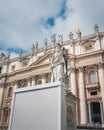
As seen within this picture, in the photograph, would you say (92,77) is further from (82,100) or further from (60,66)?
(60,66)

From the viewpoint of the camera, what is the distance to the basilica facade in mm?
21984

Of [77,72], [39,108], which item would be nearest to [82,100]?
[77,72]

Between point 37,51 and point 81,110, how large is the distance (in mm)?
13663

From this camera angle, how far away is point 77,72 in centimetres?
2467

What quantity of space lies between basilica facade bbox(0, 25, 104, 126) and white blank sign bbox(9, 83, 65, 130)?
1145 centimetres

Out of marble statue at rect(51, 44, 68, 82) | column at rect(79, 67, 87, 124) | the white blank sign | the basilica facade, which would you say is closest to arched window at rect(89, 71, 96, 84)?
the basilica facade

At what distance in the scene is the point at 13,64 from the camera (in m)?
33.3

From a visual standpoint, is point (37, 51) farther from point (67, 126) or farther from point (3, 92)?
point (67, 126)

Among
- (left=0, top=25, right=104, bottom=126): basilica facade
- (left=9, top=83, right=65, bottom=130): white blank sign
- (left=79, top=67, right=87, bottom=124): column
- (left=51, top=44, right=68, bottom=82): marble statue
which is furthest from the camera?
(left=0, top=25, right=104, bottom=126): basilica facade

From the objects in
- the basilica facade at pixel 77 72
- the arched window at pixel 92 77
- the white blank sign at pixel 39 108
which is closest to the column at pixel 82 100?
the basilica facade at pixel 77 72

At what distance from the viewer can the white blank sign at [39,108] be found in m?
6.89

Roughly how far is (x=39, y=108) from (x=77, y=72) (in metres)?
17.8

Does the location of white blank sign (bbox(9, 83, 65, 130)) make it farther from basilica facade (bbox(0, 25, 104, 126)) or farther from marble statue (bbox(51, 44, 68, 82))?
basilica facade (bbox(0, 25, 104, 126))

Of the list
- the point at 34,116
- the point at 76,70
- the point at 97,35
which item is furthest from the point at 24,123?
the point at 97,35
